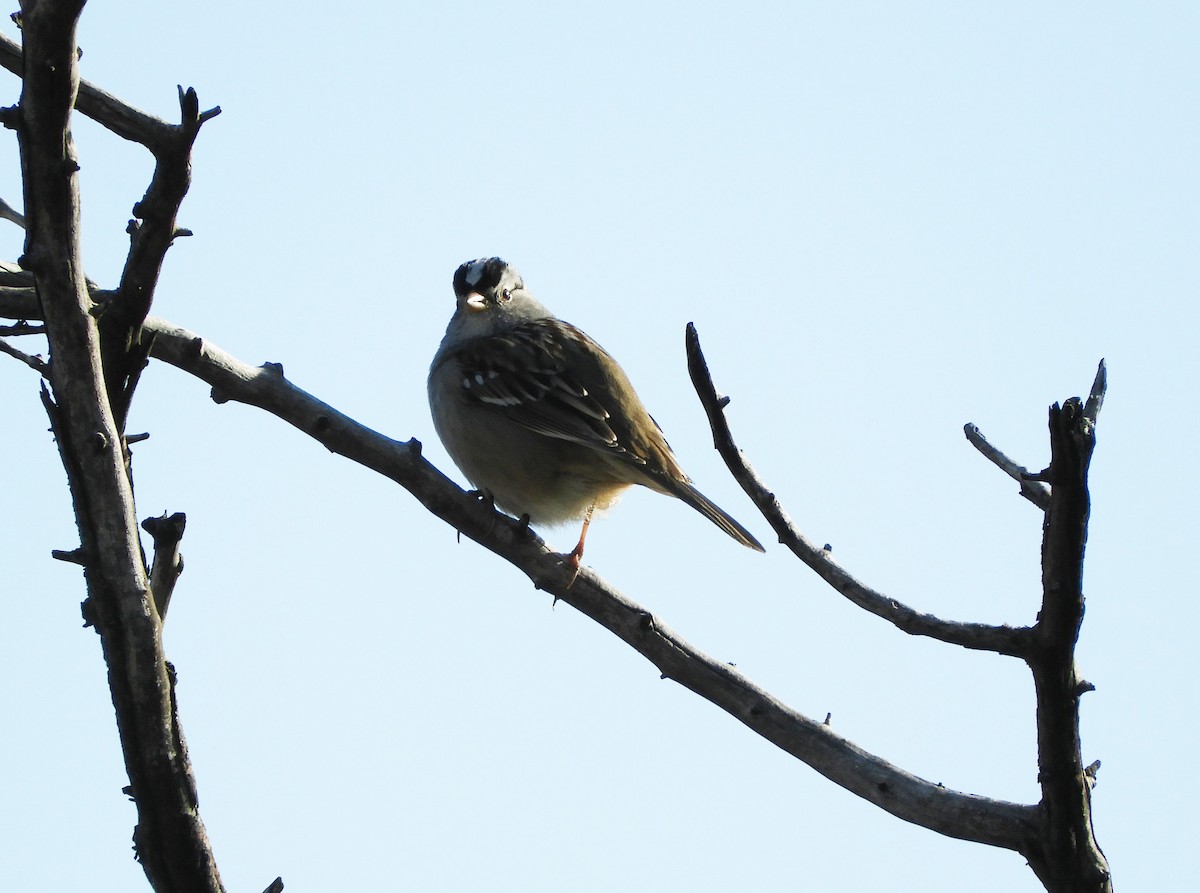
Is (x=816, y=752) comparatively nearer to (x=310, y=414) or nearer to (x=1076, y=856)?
(x=1076, y=856)

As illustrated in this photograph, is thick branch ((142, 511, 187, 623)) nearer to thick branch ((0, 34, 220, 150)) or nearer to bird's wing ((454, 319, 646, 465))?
thick branch ((0, 34, 220, 150))

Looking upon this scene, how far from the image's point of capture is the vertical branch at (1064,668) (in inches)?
119

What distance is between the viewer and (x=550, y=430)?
247 inches

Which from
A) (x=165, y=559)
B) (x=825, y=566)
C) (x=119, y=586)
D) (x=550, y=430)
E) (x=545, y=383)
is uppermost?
(x=545, y=383)

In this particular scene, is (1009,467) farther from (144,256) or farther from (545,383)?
(545,383)

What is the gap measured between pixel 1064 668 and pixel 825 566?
2.87ft

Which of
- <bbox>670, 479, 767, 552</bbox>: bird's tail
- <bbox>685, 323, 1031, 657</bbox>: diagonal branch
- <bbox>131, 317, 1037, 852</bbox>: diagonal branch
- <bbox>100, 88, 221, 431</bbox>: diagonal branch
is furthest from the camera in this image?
<bbox>670, 479, 767, 552</bbox>: bird's tail

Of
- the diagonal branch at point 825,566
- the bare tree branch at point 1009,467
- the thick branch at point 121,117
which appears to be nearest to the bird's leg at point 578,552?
the diagonal branch at point 825,566

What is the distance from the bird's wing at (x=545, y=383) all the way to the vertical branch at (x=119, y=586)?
3237 mm

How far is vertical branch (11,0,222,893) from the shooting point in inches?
117

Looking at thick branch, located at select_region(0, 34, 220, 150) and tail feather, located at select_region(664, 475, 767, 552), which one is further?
tail feather, located at select_region(664, 475, 767, 552)

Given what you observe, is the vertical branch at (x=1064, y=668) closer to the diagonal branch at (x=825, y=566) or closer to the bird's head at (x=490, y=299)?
the diagonal branch at (x=825, y=566)

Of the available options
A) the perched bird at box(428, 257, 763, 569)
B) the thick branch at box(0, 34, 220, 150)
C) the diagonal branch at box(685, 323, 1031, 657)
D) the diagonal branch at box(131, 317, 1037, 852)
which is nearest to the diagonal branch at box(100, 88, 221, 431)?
the thick branch at box(0, 34, 220, 150)

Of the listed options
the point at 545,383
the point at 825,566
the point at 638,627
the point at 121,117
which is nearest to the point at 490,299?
the point at 545,383
